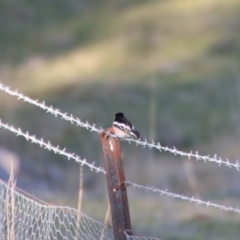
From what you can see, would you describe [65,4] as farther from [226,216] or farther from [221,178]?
[226,216]

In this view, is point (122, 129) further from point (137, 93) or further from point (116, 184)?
point (137, 93)

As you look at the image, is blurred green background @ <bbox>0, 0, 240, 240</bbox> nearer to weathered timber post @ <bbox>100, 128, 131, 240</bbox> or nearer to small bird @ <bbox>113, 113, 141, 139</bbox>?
small bird @ <bbox>113, 113, 141, 139</bbox>

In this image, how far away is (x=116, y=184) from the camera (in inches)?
150

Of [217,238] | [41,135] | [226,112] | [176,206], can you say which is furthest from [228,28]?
[217,238]

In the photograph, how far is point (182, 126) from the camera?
14125 millimetres

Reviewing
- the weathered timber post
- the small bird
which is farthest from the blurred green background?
the weathered timber post

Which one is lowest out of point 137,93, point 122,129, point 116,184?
point 116,184

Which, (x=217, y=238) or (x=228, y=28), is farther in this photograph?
Answer: (x=228, y=28)

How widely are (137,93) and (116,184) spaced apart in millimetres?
11739

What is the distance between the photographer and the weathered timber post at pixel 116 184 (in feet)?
12.5

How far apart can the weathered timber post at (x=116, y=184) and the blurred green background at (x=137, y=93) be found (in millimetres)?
4880

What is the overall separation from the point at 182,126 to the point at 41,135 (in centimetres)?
259

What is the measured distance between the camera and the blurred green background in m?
10.8

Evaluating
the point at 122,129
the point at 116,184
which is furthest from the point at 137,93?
the point at 116,184
